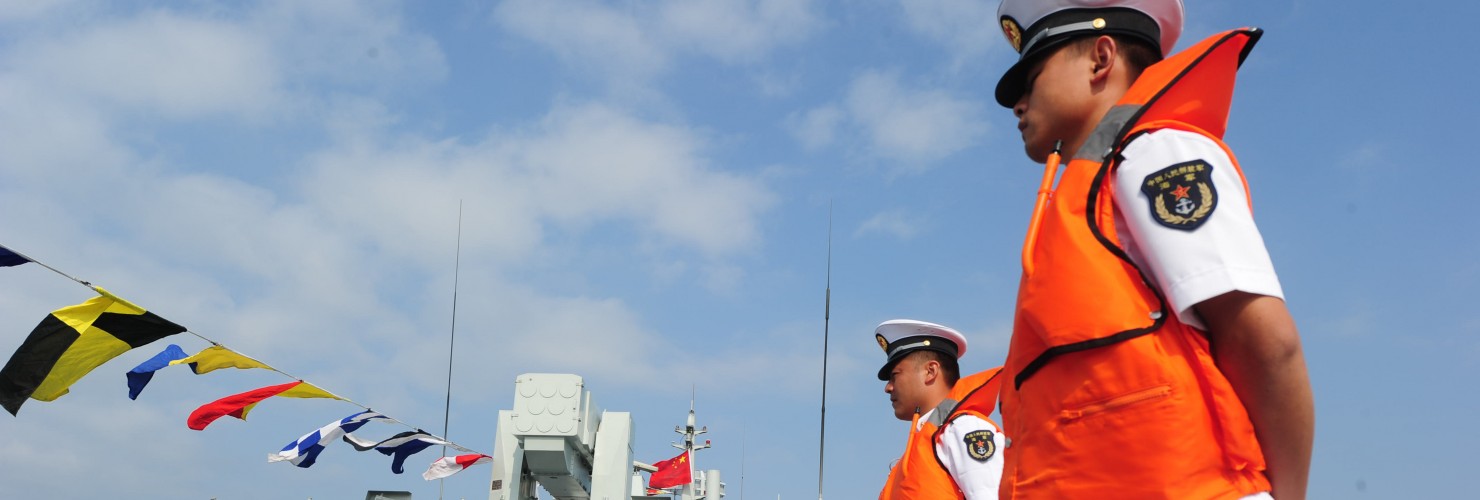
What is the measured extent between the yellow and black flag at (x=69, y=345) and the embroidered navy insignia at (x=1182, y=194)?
24.0 feet

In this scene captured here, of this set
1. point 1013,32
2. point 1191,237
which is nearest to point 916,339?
point 1013,32

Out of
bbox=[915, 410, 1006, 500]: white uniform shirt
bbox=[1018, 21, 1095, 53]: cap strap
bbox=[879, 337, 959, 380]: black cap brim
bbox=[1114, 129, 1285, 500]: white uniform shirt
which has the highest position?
bbox=[1018, 21, 1095, 53]: cap strap

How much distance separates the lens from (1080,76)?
202 centimetres

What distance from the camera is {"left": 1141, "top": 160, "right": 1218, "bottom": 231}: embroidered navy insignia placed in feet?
5.29

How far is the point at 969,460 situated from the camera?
4.18 meters

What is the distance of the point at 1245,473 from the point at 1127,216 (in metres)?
0.40

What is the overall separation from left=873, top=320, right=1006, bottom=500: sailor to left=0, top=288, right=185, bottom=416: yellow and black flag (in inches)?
205

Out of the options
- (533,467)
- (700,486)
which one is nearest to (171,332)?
(533,467)

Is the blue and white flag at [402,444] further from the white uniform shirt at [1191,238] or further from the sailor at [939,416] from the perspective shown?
the white uniform shirt at [1191,238]

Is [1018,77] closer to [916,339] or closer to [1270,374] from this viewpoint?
[1270,374]

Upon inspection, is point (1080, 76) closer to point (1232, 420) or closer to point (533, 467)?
point (1232, 420)

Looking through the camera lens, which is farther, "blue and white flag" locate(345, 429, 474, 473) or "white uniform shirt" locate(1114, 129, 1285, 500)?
"blue and white flag" locate(345, 429, 474, 473)

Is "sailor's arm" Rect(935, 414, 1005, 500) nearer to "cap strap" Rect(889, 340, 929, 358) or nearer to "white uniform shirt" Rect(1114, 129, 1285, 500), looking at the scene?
"cap strap" Rect(889, 340, 929, 358)

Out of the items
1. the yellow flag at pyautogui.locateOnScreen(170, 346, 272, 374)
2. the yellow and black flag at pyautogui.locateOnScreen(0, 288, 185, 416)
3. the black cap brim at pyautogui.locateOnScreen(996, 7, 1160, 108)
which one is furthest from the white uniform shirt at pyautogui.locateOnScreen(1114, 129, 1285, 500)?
the yellow flag at pyautogui.locateOnScreen(170, 346, 272, 374)
